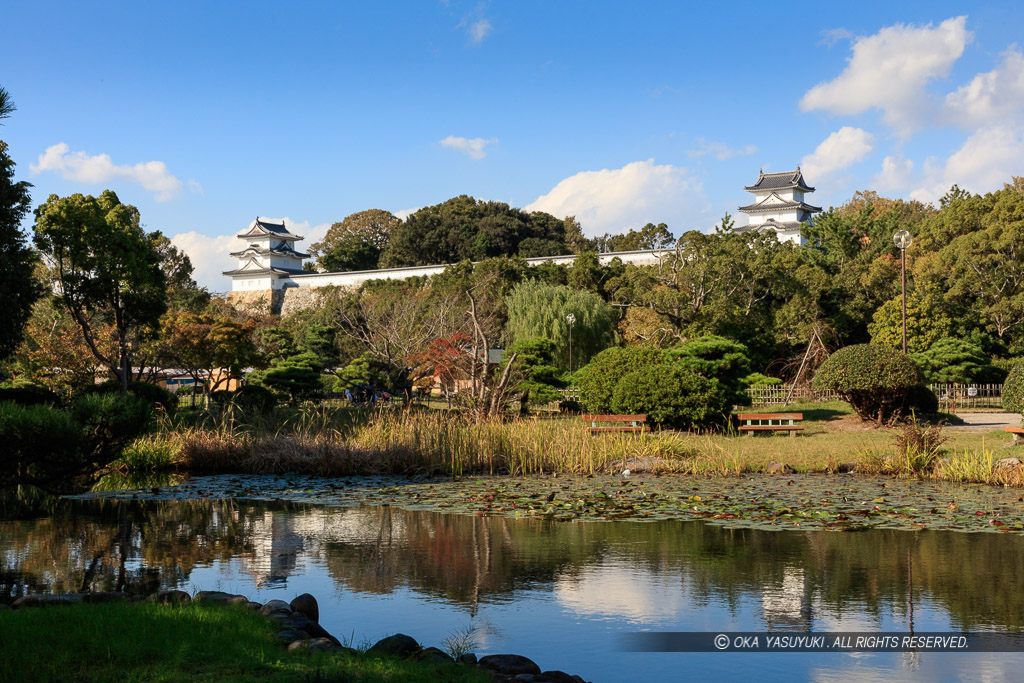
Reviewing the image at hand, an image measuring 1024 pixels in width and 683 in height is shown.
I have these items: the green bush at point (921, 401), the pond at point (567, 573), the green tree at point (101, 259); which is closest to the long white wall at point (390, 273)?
the green bush at point (921, 401)

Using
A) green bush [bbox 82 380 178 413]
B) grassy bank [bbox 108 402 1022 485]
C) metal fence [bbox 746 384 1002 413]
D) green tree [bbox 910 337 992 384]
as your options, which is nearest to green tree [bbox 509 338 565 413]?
metal fence [bbox 746 384 1002 413]

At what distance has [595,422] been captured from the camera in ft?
54.0

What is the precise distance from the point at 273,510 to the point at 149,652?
5884mm

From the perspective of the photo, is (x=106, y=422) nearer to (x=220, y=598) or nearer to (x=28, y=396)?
(x=220, y=598)

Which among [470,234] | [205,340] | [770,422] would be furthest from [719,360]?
[470,234]

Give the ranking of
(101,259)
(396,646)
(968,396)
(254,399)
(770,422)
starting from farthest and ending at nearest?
(968,396)
(254,399)
(101,259)
(770,422)
(396,646)

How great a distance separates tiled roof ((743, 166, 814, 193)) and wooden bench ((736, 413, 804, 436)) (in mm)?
40341

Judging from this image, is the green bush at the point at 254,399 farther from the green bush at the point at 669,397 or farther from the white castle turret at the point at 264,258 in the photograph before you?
the white castle turret at the point at 264,258

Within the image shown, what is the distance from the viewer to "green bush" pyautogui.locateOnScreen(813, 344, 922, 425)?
1739cm

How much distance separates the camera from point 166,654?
13.8 feet

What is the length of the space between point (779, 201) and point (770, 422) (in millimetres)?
40197

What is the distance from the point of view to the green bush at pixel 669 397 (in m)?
16.7

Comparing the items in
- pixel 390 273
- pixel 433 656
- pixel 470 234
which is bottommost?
pixel 433 656

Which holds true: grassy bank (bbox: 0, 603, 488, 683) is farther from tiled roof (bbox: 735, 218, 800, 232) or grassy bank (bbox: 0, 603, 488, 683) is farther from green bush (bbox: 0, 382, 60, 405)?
tiled roof (bbox: 735, 218, 800, 232)
